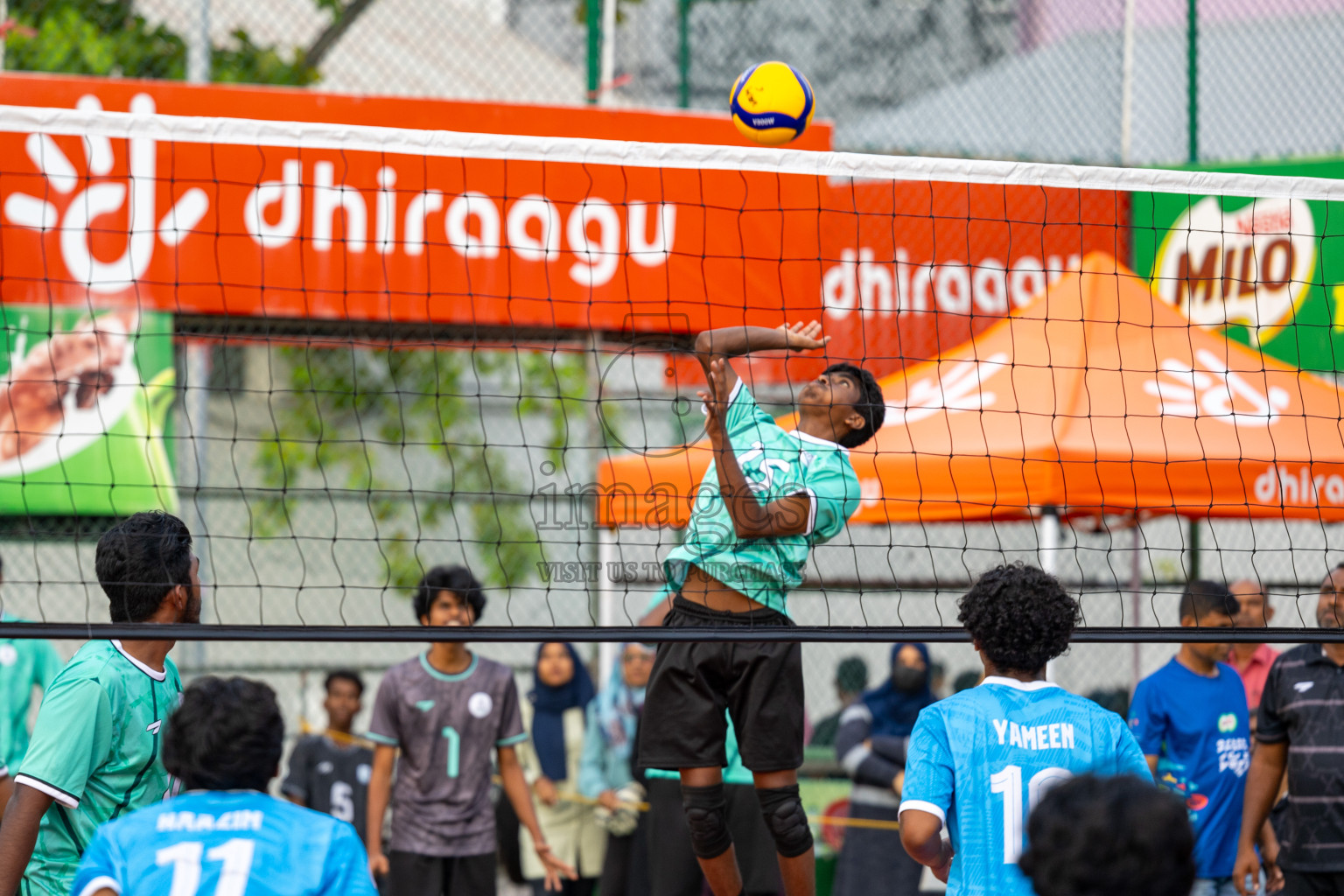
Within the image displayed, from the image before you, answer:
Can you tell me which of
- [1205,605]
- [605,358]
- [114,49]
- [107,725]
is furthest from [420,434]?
[107,725]

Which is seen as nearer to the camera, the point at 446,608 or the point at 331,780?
the point at 446,608

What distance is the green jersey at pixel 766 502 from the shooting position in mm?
4492

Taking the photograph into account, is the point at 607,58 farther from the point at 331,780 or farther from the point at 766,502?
the point at 766,502

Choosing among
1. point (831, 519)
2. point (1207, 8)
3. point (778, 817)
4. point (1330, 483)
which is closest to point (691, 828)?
point (778, 817)

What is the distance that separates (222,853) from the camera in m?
2.66

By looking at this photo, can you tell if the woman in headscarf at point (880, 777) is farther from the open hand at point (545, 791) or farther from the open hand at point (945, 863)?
the open hand at point (945, 863)

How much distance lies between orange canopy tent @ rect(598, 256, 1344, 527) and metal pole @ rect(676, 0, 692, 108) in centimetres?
327

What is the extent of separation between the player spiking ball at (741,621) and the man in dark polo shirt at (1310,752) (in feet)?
7.04

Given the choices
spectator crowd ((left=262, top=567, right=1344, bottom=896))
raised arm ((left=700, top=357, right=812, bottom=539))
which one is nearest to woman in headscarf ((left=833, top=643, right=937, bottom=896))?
spectator crowd ((left=262, top=567, right=1344, bottom=896))

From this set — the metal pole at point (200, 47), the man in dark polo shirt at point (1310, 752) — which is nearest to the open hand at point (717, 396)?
the man in dark polo shirt at point (1310, 752)

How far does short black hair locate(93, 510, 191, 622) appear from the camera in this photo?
3635 millimetres

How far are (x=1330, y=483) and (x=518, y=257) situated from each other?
4803 millimetres

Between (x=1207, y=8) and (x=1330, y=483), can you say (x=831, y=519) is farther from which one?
(x=1207, y=8)

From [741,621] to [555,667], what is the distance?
351 cm
